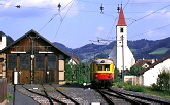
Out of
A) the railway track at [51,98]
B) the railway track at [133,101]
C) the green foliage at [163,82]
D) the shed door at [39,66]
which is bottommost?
the railway track at [51,98]

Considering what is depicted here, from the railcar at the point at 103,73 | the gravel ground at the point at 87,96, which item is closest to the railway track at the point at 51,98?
the gravel ground at the point at 87,96

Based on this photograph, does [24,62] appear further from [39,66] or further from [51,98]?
[51,98]

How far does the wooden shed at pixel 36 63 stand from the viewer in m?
50.1

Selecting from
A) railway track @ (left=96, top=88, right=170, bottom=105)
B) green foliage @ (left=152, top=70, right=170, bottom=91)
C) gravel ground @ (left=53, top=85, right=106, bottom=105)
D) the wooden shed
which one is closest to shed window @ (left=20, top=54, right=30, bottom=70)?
the wooden shed

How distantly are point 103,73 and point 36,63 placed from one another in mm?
15512

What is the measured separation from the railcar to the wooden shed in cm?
1402

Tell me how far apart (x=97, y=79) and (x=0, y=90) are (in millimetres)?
17480

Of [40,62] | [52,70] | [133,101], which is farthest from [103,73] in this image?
[133,101]

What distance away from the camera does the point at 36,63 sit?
164 feet

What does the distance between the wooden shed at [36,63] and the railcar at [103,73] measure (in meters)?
14.0

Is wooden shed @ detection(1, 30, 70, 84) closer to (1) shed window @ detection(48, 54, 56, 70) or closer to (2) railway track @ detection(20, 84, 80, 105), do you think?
(1) shed window @ detection(48, 54, 56, 70)

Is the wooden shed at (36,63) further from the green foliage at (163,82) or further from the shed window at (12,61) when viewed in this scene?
the green foliage at (163,82)

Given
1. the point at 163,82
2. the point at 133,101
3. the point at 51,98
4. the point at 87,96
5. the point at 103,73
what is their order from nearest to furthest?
the point at 133,101 < the point at 51,98 < the point at 87,96 < the point at 163,82 < the point at 103,73

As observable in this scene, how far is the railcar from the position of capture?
36.0 metres
